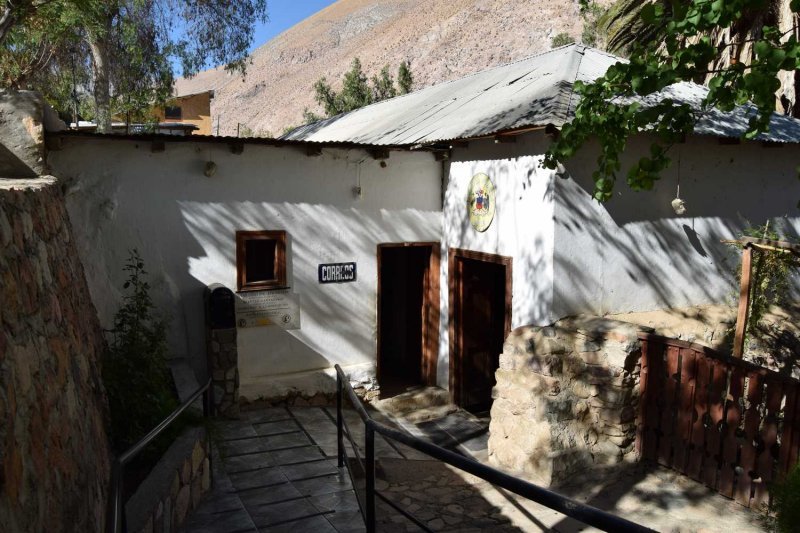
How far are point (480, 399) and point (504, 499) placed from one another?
306cm

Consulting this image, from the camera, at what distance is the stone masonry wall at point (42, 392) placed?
2305mm

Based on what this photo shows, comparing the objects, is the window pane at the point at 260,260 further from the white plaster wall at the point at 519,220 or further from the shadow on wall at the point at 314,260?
the white plaster wall at the point at 519,220

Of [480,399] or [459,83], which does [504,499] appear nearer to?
[480,399]

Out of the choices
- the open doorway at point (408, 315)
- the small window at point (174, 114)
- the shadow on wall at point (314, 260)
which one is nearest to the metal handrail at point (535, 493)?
the shadow on wall at point (314, 260)

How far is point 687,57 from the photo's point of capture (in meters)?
4.47

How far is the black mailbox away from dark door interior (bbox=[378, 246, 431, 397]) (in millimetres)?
2796

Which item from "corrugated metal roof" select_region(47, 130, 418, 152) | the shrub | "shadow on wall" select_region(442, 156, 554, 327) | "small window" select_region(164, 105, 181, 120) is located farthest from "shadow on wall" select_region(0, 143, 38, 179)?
"small window" select_region(164, 105, 181, 120)

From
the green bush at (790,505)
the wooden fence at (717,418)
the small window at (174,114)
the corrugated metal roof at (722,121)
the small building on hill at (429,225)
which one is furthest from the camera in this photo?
the small window at (174,114)

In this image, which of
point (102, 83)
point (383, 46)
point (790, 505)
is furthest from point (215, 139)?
point (383, 46)

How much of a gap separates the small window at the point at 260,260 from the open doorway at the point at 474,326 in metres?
2.47

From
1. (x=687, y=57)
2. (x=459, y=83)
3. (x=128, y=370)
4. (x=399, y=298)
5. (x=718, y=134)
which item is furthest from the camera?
(x=459, y=83)

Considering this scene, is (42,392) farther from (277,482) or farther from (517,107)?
(517,107)

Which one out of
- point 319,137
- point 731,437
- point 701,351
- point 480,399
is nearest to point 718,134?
point 701,351

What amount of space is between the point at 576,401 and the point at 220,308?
416cm
